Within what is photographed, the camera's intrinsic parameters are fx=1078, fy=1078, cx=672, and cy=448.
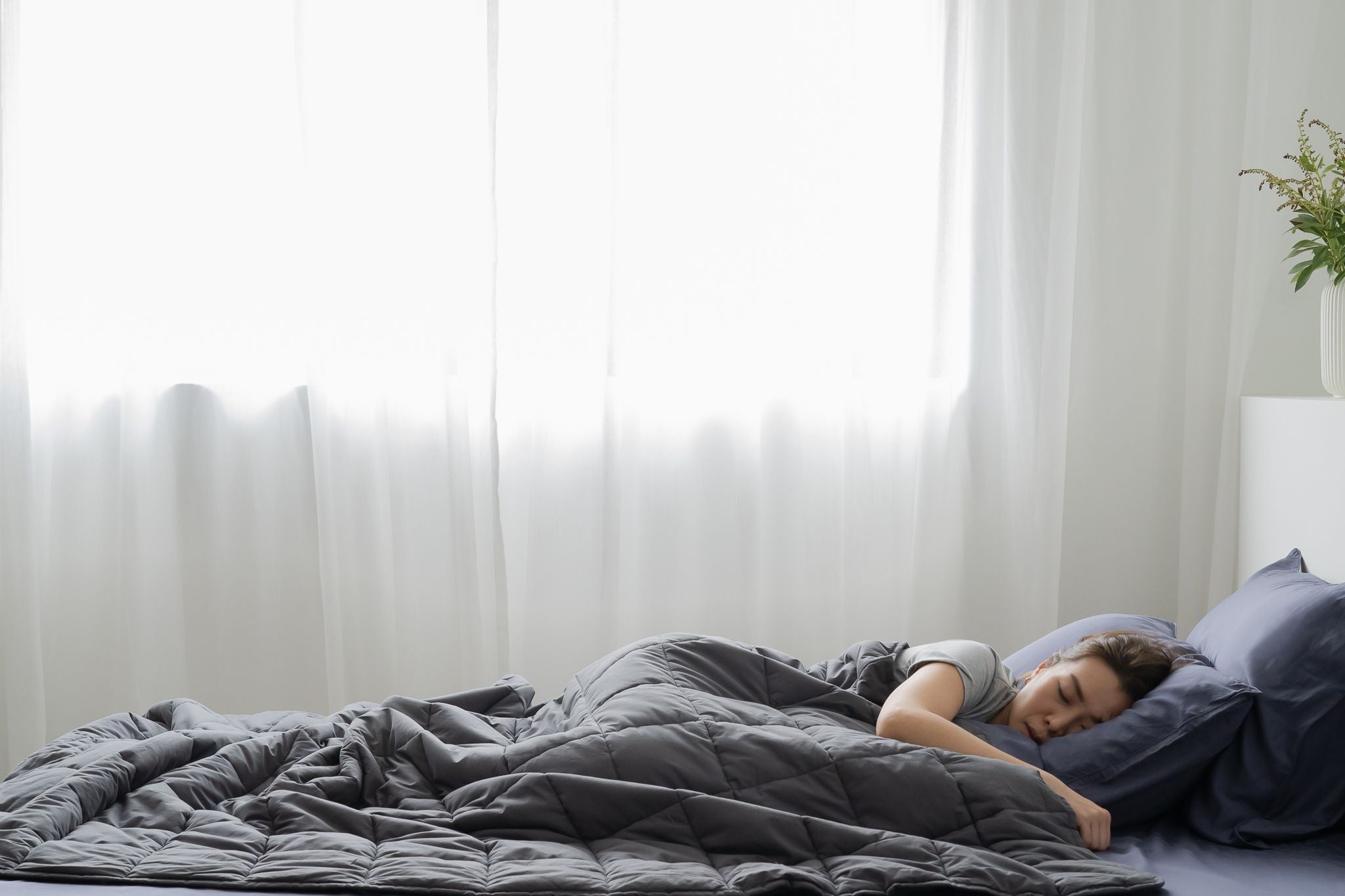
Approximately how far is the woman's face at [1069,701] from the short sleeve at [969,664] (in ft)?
0.22

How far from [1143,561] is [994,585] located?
430 mm

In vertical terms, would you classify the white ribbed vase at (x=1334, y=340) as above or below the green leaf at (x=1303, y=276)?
below

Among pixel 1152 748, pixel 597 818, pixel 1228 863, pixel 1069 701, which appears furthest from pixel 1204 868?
pixel 597 818

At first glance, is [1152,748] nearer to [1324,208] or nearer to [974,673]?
[974,673]

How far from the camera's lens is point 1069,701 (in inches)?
66.3

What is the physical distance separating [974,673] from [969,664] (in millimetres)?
16

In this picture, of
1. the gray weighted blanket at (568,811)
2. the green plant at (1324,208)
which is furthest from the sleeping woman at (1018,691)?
the green plant at (1324,208)

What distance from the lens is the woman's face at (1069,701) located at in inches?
65.0

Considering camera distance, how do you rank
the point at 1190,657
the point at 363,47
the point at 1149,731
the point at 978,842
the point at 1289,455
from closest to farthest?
the point at 978,842 → the point at 1149,731 → the point at 1190,657 → the point at 1289,455 → the point at 363,47

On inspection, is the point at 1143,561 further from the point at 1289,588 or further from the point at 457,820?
the point at 457,820

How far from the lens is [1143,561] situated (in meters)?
2.99

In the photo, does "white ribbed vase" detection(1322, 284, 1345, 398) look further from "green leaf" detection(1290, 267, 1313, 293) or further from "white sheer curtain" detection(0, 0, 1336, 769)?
"white sheer curtain" detection(0, 0, 1336, 769)

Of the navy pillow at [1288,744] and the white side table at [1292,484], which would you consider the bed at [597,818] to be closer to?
the navy pillow at [1288,744]

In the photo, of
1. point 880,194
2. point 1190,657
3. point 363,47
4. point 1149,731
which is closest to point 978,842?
point 1149,731
